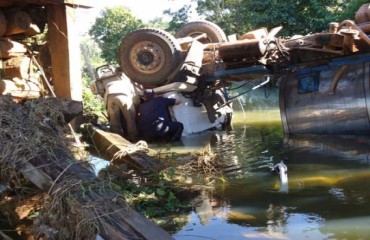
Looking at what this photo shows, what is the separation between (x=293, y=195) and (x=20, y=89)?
4970 mm

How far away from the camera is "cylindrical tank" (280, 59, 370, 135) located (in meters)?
7.53

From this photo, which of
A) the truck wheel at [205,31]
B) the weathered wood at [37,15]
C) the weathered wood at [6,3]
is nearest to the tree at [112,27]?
the truck wheel at [205,31]

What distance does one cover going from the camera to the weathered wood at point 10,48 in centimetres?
805

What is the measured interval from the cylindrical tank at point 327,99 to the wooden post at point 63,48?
355 centimetres

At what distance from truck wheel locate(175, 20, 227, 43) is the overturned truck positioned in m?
1.16

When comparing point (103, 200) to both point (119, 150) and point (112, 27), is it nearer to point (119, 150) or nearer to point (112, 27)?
point (119, 150)

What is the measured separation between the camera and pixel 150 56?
9.05 meters

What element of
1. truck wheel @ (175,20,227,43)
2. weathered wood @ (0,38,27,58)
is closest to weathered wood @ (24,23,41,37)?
weathered wood @ (0,38,27,58)

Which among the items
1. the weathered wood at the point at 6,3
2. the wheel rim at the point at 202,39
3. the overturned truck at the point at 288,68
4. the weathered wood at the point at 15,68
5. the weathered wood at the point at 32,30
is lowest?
the overturned truck at the point at 288,68

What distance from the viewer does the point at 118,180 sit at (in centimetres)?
614

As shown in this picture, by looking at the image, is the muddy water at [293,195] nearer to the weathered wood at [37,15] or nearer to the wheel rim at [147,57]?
the wheel rim at [147,57]

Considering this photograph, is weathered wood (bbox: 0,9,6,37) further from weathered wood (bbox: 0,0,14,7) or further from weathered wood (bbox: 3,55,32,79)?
weathered wood (bbox: 3,55,32,79)

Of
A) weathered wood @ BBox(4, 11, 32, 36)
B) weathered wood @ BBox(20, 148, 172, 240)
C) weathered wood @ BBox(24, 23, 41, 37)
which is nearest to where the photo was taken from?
weathered wood @ BBox(20, 148, 172, 240)

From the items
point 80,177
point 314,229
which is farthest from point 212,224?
point 80,177
